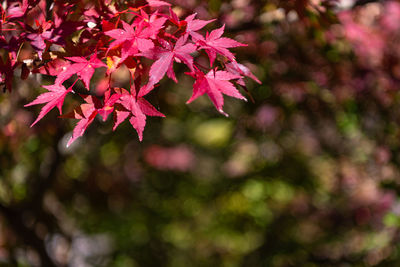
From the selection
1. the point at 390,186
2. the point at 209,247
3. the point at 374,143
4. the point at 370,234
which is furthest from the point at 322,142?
the point at 209,247

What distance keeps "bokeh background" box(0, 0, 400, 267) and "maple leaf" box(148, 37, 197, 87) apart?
2.19 ft

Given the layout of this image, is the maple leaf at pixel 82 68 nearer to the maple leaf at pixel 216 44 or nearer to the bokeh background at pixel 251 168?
the maple leaf at pixel 216 44

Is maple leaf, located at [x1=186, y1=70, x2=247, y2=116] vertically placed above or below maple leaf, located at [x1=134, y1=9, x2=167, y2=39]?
below

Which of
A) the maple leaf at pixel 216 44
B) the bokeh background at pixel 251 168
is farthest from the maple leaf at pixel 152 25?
the bokeh background at pixel 251 168

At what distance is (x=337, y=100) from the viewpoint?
2838mm

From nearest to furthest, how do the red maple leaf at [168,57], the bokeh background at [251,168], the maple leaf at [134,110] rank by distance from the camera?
1. the red maple leaf at [168,57]
2. the maple leaf at [134,110]
3. the bokeh background at [251,168]

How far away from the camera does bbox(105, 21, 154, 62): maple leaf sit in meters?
1.14

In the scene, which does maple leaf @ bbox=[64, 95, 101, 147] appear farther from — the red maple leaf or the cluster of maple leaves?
the red maple leaf

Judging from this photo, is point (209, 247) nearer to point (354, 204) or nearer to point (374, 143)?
point (354, 204)

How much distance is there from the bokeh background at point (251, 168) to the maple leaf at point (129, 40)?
62cm

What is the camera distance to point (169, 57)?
3.70ft

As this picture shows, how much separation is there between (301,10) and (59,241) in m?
3.40

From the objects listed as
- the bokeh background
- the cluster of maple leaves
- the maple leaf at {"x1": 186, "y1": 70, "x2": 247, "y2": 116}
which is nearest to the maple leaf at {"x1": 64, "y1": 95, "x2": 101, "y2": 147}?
the cluster of maple leaves

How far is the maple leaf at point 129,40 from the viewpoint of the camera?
A: 1.14 meters
